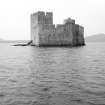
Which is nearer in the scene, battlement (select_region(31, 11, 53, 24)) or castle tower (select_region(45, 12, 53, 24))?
battlement (select_region(31, 11, 53, 24))

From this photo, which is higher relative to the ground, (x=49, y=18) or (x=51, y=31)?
(x=49, y=18)

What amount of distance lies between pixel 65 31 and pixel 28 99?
4565 cm

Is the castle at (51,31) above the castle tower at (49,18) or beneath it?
beneath

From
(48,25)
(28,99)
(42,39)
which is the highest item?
(48,25)

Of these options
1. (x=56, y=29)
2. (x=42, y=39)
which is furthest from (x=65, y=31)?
(x=42, y=39)

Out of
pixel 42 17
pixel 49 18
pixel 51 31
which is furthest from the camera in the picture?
pixel 49 18

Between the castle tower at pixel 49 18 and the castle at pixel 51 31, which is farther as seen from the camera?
the castle tower at pixel 49 18

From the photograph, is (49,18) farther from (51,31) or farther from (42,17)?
(51,31)

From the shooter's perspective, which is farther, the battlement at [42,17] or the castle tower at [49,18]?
the castle tower at [49,18]

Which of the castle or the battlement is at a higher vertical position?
the battlement

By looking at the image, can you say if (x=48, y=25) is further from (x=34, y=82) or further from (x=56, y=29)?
(x=34, y=82)

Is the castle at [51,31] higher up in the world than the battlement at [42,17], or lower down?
lower down

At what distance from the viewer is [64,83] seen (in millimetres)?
8734

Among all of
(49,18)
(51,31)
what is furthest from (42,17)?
(51,31)
